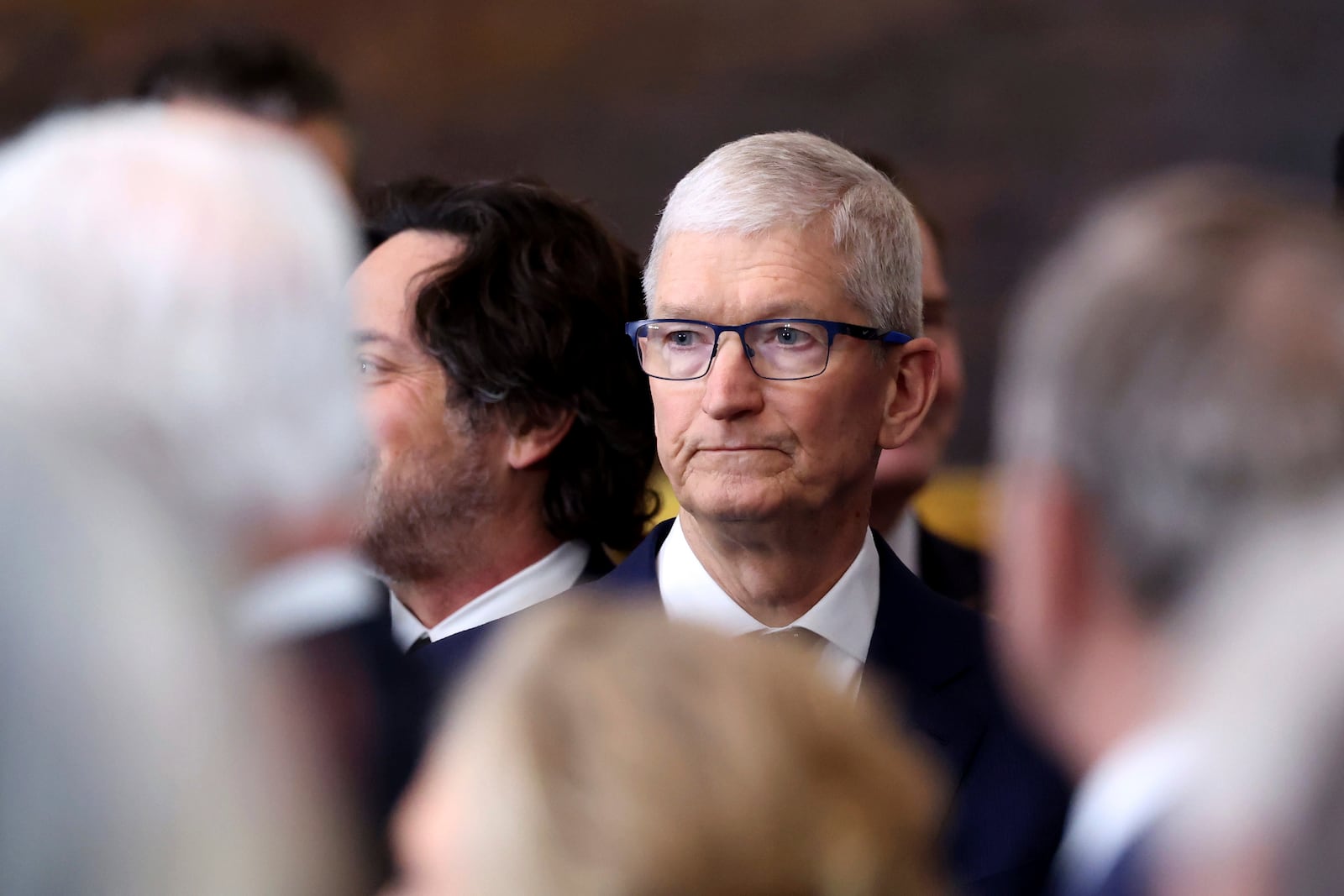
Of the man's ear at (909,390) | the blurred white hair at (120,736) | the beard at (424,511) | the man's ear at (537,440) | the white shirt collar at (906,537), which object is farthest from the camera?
the white shirt collar at (906,537)

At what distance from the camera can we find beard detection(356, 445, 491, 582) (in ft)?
10.5

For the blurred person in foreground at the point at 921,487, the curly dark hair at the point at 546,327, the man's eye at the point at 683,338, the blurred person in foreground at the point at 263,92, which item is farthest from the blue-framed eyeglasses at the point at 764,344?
the blurred person in foreground at the point at 263,92

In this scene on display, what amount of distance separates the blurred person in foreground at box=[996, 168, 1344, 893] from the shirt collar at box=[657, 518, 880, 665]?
130 centimetres

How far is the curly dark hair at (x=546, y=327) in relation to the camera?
328 centimetres

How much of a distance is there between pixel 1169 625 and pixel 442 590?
7.40 feet

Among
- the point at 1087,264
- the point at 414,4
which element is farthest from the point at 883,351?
the point at 414,4

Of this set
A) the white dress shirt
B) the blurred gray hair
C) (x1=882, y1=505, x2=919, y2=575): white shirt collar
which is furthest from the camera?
(x1=882, y1=505, x2=919, y2=575): white shirt collar

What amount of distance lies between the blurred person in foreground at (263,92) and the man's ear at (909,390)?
2069 millimetres

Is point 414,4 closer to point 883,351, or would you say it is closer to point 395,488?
point 395,488

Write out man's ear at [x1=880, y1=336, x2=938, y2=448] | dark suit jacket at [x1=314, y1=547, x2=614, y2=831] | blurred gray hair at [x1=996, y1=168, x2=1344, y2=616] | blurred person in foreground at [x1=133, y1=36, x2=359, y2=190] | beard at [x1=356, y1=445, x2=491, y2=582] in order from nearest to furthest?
blurred gray hair at [x1=996, y1=168, x2=1344, y2=616]
dark suit jacket at [x1=314, y1=547, x2=614, y2=831]
man's ear at [x1=880, y1=336, x2=938, y2=448]
beard at [x1=356, y1=445, x2=491, y2=582]
blurred person in foreground at [x1=133, y1=36, x2=359, y2=190]

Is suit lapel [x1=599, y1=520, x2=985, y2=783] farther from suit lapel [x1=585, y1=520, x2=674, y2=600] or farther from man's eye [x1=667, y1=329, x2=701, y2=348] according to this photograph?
man's eye [x1=667, y1=329, x2=701, y2=348]

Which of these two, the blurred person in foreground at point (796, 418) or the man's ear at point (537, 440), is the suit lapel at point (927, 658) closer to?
the blurred person in foreground at point (796, 418)

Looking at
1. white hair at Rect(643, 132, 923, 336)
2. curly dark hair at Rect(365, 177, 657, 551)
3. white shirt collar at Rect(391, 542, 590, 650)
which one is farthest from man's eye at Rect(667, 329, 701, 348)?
white shirt collar at Rect(391, 542, 590, 650)

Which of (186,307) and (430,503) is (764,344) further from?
(186,307)
